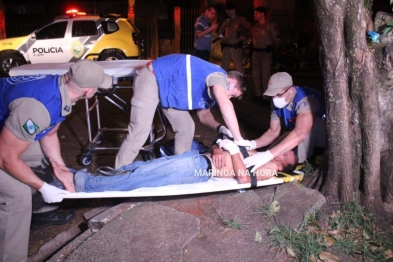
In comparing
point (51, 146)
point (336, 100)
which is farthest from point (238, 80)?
point (51, 146)

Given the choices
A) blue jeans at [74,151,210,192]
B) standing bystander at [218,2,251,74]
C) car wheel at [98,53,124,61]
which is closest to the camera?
blue jeans at [74,151,210,192]

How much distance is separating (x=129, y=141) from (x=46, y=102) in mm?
1297

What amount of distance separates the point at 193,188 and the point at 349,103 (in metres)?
1.37

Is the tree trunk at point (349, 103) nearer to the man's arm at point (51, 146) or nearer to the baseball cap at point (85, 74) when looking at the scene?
the baseball cap at point (85, 74)

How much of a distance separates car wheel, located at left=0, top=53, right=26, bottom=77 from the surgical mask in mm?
8873

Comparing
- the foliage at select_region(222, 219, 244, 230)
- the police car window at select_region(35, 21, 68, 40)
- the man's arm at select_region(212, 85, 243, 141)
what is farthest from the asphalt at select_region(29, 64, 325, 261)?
the police car window at select_region(35, 21, 68, 40)

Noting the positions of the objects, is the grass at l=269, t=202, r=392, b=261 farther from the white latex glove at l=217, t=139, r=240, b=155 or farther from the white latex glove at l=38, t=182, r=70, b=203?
the white latex glove at l=38, t=182, r=70, b=203

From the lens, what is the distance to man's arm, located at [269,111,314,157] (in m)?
3.71

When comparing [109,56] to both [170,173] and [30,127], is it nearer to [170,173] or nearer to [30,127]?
[170,173]

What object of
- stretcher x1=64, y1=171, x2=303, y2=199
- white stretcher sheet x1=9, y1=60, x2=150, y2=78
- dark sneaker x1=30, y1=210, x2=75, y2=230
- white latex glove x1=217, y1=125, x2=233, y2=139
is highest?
white stretcher sheet x1=9, y1=60, x2=150, y2=78

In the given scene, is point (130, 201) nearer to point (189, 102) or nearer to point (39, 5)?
point (189, 102)

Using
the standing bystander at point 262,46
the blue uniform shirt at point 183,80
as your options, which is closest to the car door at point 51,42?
the standing bystander at point 262,46

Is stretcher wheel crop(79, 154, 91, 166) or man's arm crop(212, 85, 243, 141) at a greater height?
man's arm crop(212, 85, 243, 141)

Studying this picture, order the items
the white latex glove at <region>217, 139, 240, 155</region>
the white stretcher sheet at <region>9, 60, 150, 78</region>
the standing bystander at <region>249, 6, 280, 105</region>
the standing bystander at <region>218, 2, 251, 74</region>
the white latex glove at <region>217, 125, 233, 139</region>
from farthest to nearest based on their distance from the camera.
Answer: the standing bystander at <region>218, 2, 251, 74</region> → the standing bystander at <region>249, 6, 280, 105</region> → the white stretcher sheet at <region>9, 60, 150, 78</region> → the white latex glove at <region>217, 125, 233, 139</region> → the white latex glove at <region>217, 139, 240, 155</region>
